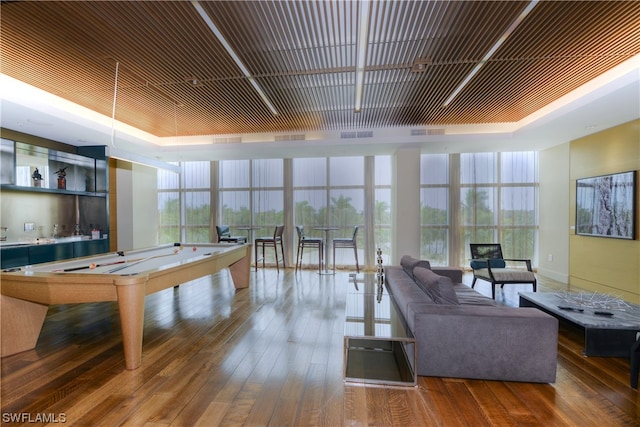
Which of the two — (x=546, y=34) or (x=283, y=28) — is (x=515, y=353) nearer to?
(x=546, y=34)

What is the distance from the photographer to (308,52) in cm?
313

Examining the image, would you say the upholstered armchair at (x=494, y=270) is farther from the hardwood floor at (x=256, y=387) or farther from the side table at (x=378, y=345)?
the side table at (x=378, y=345)

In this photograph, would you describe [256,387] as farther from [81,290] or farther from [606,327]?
[606,327]

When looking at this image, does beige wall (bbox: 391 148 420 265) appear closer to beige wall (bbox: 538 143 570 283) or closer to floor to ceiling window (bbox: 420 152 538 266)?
floor to ceiling window (bbox: 420 152 538 266)

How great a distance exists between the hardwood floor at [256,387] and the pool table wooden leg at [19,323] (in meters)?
0.11

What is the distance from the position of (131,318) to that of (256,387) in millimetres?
1257

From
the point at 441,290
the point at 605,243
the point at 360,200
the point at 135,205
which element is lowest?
the point at 441,290

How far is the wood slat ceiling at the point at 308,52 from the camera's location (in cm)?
247

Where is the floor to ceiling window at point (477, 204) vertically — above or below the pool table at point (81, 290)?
above

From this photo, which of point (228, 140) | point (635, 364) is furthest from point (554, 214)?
point (228, 140)

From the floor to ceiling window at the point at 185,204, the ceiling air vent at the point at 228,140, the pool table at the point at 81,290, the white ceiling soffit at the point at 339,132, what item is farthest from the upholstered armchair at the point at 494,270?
the floor to ceiling window at the point at 185,204

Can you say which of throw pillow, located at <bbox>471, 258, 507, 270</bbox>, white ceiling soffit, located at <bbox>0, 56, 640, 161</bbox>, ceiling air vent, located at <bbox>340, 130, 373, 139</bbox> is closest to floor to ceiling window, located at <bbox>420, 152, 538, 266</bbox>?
white ceiling soffit, located at <bbox>0, 56, 640, 161</bbox>

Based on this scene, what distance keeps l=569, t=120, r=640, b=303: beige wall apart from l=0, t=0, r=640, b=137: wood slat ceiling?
4.44 ft

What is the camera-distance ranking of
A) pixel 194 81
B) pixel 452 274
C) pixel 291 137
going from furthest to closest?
pixel 291 137 → pixel 452 274 → pixel 194 81
